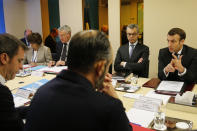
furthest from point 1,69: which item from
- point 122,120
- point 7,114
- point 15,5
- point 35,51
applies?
point 15,5

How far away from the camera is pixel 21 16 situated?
633cm

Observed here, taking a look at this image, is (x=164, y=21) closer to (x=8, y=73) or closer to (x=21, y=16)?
(x=8, y=73)

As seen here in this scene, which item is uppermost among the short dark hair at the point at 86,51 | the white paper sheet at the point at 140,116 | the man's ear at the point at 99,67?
the short dark hair at the point at 86,51

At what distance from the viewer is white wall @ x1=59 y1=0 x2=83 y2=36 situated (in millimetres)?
5379

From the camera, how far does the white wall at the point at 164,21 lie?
4043mm

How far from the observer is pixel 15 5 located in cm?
608

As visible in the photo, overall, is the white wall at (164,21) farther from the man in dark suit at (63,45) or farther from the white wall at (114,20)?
the man in dark suit at (63,45)

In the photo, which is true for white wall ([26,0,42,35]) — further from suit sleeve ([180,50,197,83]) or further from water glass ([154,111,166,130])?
water glass ([154,111,166,130])

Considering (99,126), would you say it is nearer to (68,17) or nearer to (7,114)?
(7,114)

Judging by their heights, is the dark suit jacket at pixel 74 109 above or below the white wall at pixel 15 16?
below

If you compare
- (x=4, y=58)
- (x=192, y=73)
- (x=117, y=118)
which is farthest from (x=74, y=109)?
(x=192, y=73)

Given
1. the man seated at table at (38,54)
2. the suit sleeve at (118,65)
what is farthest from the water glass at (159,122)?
the man seated at table at (38,54)

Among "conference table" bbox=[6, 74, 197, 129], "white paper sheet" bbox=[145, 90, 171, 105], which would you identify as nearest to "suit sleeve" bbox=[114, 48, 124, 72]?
"conference table" bbox=[6, 74, 197, 129]

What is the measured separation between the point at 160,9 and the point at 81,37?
3.79m
